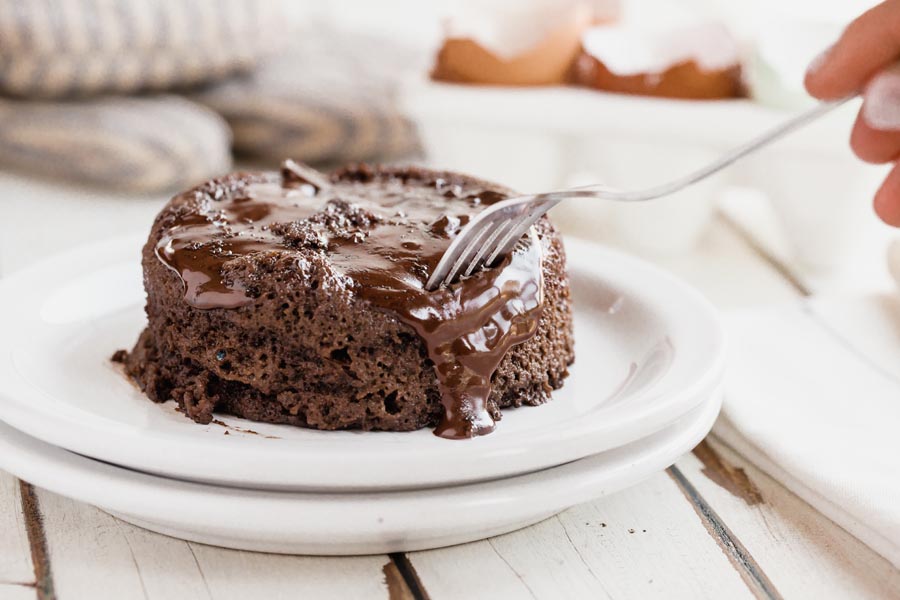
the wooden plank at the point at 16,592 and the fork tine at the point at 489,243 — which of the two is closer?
the wooden plank at the point at 16,592

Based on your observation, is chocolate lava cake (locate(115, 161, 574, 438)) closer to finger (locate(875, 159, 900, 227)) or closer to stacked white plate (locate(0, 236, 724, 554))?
stacked white plate (locate(0, 236, 724, 554))

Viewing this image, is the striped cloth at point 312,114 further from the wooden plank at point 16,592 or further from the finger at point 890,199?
the wooden plank at point 16,592

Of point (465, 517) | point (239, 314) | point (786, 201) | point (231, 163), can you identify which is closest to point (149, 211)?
point (231, 163)

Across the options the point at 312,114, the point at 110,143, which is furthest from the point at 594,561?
the point at 312,114

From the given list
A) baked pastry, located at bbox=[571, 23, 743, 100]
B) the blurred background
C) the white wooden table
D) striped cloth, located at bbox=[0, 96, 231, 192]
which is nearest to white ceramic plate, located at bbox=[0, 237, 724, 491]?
the white wooden table

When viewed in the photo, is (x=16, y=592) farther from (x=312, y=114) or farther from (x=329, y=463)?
(x=312, y=114)

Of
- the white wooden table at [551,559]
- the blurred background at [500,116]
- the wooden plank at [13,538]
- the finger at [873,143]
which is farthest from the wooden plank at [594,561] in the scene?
the blurred background at [500,116]

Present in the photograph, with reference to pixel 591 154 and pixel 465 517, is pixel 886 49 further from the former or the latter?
pixel 591 154
